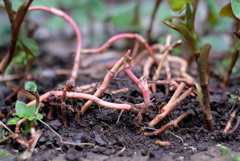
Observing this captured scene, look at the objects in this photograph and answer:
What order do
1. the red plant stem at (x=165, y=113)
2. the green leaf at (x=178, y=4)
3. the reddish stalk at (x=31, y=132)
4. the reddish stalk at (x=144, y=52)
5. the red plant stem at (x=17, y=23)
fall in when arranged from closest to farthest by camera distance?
the reddish stalk at (x=31, y=132) < the red plant stem at (x=165, y=113) < the red plant stem at (x=17, y=23) < the green leaf at (x=178, y=4) < the reddish stalk at (x=144, y=52)

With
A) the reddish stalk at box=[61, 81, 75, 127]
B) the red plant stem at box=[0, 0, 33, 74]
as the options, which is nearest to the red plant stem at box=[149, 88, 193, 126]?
the reddish stalk at box=[61, 81, 75, 127]

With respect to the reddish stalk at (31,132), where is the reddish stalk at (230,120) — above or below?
above

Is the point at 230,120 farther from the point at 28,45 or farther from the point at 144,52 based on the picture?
the point at 28,45

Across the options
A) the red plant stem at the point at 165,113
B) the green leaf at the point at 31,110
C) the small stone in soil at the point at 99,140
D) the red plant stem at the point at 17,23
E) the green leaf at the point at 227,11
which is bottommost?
the small stone in soil at the point at 99,140

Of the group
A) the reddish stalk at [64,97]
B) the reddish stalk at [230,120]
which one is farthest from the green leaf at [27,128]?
the reddish stalk at [230,120]

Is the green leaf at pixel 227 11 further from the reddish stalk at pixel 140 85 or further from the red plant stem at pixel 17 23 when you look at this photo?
the red plant stem at pixel 17 23

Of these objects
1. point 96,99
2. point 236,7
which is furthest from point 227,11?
point 96,99

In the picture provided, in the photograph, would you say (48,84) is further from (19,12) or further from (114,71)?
(114,71)

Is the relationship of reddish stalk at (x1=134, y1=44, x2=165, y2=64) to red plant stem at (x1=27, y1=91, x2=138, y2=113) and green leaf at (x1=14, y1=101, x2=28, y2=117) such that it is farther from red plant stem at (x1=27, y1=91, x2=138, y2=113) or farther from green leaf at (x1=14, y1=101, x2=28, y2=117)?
green leaf at (x1=14, y1=101, x2=28, y2=117)
